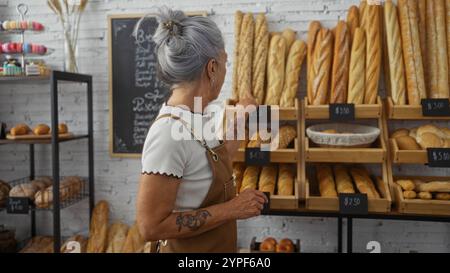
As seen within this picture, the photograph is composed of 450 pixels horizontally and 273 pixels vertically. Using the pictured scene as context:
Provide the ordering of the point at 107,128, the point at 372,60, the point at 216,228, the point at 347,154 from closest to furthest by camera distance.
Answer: the point at 216,228 → the point at 347,154 → the point at 372,60 → the point at 107,128

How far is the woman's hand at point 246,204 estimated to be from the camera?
1351 millimetres

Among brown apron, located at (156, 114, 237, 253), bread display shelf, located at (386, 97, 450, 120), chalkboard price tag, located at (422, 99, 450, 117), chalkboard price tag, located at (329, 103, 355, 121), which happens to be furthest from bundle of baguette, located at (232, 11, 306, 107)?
brown apron, located at (156, 114, 237, 253)

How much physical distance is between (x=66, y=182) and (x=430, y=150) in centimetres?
205

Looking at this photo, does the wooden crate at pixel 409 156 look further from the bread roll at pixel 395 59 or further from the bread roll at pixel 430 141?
the bread roll at pixel 395 59

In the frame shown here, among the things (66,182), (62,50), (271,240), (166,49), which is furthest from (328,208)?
(62,50)

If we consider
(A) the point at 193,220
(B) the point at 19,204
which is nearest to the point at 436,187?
(A) the point at 193,220

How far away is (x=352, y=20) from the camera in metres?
2.35

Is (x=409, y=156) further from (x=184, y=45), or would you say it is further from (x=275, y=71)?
(x=184, y=45)

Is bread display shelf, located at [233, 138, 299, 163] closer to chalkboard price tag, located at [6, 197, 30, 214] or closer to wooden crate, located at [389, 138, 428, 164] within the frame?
wooden crate, located at [389, 138, 428, 164]

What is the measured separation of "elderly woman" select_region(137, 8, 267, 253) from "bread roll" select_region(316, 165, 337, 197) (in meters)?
0.82

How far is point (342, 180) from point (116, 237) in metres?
1.42

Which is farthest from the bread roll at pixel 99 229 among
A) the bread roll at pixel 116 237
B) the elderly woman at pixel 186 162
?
the elderly woman at pixel 186 162

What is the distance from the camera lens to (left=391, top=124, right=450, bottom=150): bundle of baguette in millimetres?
2102

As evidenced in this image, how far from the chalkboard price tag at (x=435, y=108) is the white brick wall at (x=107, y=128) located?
74 centimetres
